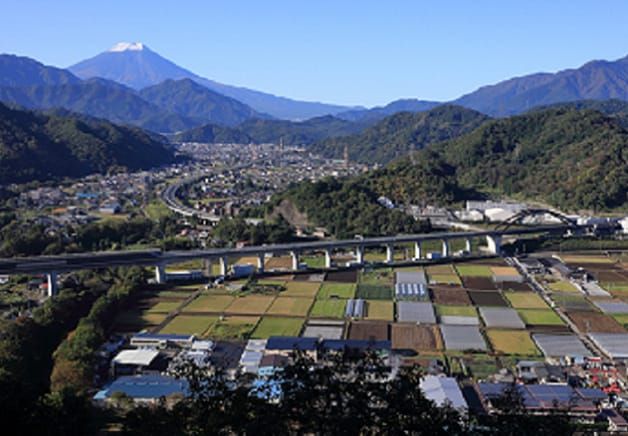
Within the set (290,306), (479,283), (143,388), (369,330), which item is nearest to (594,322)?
(479,283)

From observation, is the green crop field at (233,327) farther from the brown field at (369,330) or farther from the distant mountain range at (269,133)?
the distant mountain range at (269,133)

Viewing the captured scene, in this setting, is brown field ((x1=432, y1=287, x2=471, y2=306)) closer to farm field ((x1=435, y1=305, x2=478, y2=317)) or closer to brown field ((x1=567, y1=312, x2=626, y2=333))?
farm field ((x1=435, y1=305, x2=478, y2=317))

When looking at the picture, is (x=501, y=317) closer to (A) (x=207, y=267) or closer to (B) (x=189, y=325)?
(B) (x=189, y=325)

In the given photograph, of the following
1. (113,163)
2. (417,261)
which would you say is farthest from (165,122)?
(417,261)

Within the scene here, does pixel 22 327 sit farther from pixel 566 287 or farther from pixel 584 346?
pixel 566 287

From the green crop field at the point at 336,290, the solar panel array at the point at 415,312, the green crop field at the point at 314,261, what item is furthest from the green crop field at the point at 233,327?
the green crop field at the point at 314,261
